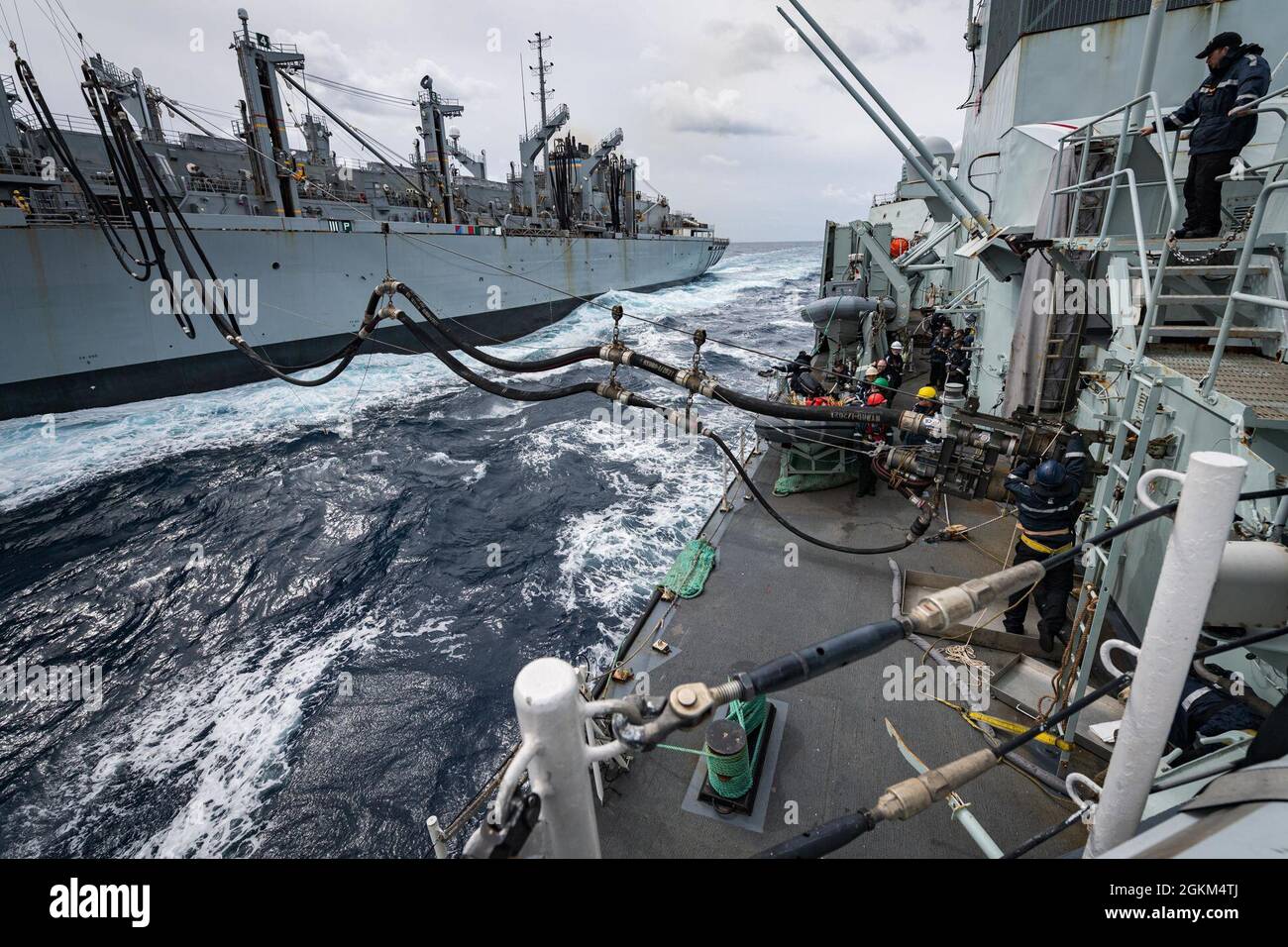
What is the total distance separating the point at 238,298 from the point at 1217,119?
26.1m

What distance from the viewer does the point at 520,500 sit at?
1352 cm

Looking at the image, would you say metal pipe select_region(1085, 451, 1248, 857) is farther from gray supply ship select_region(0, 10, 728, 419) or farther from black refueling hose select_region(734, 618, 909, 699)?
gray supply ship select_region(0, 10, 728, 419)

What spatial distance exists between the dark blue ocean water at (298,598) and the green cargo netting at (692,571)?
1.83 meters

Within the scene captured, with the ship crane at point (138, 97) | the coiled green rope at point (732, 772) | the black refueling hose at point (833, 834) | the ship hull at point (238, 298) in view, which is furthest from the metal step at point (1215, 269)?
the ship crane at point (138, 97)

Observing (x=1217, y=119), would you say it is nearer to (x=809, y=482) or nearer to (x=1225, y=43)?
(x=1225, y=43)

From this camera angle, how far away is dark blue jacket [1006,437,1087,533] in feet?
18.0

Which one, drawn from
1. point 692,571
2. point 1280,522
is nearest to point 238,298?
point 692,571

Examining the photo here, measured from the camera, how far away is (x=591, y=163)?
46.6 metres

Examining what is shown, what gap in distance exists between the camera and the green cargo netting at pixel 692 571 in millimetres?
7484

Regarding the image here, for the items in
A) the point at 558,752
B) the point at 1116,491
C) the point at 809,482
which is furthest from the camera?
the point at 809,482

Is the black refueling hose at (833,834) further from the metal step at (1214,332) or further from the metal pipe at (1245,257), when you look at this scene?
the metal step at (1214,332)

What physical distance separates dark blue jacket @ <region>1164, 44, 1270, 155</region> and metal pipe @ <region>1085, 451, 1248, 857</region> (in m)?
6.38

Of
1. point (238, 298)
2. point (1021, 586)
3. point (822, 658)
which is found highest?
point (238, 298)
